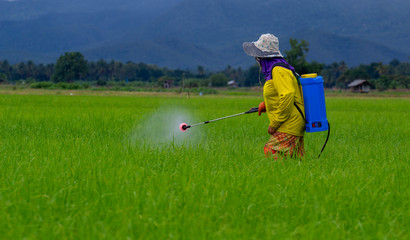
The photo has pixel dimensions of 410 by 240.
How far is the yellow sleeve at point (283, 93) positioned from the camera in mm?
4309

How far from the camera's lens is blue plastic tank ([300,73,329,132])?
4.41 meters

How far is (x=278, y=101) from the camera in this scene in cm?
451

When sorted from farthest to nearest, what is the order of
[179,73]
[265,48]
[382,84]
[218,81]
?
[179,73]
[218,81]
[382,84]
[265,48]

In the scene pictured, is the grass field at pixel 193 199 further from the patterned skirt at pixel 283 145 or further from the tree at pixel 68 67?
the tree at pixel 68 67

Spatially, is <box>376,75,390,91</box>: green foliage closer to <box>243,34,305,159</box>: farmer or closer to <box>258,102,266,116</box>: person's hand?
<box>258,102,266,116</box>: person's hand

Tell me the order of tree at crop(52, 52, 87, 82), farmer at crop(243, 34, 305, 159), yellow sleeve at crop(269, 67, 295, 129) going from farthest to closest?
tree at crop(52, 52, 87, 82), farmer at crop(243, 34, 305, 159), yellow sleeve at crop(269, 67, 295, 129)

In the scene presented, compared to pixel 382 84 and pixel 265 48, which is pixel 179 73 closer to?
pixel 382 84

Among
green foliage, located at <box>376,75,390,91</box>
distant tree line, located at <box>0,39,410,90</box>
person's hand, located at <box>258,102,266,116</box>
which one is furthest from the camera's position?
distant tree line, located at <box>0,39,410,90</box>

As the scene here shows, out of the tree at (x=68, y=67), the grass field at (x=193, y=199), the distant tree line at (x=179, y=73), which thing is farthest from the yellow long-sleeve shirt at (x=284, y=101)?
the tree at (x=68, y=67)

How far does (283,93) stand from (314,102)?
0.38m

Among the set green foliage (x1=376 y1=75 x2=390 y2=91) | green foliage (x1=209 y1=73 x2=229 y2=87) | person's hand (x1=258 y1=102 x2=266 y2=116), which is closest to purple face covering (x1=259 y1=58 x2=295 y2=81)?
person's hand (x1=258 y1=102 x2=266 y2=116)

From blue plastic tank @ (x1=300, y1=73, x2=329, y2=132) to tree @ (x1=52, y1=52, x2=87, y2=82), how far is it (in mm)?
122337

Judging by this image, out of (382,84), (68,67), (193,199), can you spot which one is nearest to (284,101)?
(193,199)

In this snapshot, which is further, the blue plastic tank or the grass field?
the blue plastic tank
